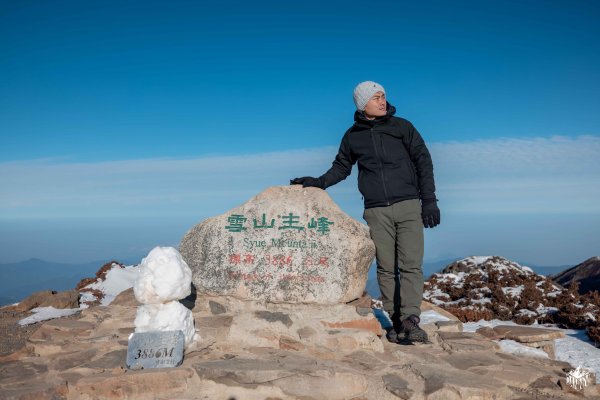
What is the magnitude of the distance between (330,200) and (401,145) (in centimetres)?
146

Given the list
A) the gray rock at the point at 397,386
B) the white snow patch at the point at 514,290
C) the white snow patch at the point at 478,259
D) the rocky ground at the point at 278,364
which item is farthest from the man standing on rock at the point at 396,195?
the white snow patch at the point at 478,259

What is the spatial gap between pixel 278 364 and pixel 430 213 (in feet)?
9.45

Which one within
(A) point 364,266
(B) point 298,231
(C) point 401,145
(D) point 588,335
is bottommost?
(D) point 588,335

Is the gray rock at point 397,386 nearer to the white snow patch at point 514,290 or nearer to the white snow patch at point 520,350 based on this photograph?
the white snow patch at point 520,350

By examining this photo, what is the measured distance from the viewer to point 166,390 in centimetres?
527

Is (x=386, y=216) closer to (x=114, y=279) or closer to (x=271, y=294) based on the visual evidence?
(x=271, y=294)

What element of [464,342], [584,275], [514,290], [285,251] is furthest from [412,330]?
[584,275]

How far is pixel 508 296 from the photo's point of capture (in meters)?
13.2

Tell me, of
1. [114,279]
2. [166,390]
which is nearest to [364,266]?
[166,390]

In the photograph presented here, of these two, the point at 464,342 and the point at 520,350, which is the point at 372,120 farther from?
the point at 520,350

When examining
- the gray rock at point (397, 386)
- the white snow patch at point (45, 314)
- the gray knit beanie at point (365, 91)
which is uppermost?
the gray knit beanie at point (365, 91)

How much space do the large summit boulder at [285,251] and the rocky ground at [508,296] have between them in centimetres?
536

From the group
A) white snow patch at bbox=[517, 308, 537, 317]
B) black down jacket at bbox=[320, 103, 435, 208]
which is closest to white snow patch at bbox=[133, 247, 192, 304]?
black down jacket at bbox=[320, 103, 435, 208]

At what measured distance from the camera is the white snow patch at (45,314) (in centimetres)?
988
